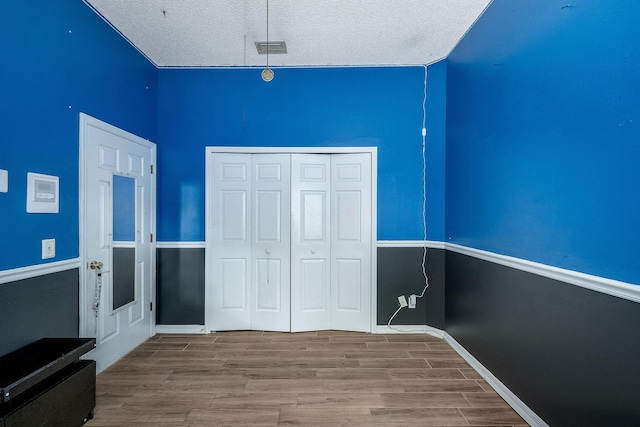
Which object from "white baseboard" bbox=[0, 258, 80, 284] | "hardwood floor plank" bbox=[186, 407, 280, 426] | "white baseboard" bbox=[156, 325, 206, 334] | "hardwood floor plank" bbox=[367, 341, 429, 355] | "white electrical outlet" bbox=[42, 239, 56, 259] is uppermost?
"white electrical outlet" bbox=[42, 239, 56, 259]

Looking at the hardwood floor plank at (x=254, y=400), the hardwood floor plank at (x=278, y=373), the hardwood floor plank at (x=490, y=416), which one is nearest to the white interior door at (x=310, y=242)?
the hardwood floor plank at (x=278, y=373)

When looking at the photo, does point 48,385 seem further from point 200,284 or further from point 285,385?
point 200,284

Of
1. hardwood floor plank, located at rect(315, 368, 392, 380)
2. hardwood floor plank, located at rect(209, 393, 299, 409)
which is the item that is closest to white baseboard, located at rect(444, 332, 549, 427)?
hardwood floor plank, located at rect(315, 368, 392, 380)

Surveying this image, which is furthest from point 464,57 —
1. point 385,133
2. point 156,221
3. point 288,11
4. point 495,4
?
point 156,221

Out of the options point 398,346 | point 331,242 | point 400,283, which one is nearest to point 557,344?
point 398,346

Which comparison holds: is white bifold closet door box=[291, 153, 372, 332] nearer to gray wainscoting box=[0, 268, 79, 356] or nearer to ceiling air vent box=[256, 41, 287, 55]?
ceiling air vent box=[256, 41, 287, 55]

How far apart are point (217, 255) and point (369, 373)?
79.1 inches

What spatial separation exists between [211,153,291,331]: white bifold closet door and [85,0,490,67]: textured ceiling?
1.08 metres

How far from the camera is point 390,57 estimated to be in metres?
3.49

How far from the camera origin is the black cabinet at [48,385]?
1533 mm

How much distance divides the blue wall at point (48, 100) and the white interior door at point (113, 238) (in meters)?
0.15

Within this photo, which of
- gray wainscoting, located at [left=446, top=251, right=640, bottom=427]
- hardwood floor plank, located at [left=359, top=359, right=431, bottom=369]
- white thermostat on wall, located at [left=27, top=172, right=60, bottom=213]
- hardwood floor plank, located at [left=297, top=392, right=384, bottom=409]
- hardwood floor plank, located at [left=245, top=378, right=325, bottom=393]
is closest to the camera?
gray wainscoting, located at [left=446, top=251, right=640, bottom=427]

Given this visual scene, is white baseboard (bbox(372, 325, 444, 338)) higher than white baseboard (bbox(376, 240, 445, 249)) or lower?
lower

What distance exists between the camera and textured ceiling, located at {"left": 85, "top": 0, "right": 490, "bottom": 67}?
2.65 m
